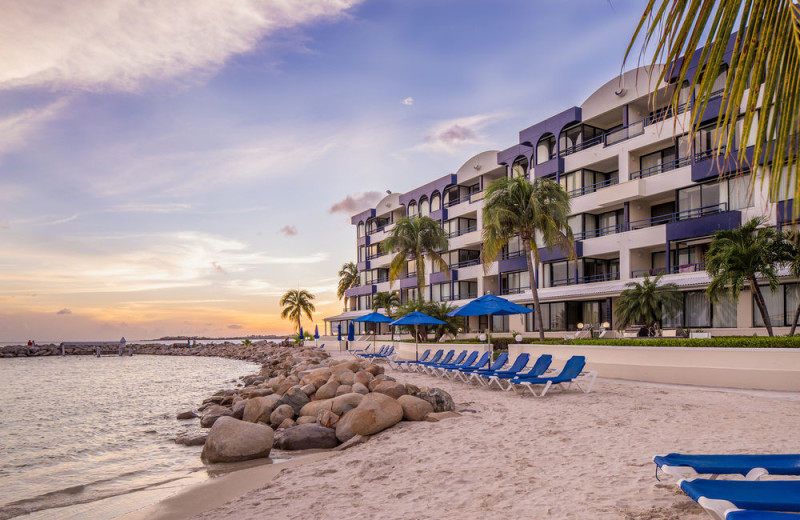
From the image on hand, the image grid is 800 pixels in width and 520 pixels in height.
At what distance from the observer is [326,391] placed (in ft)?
40.3

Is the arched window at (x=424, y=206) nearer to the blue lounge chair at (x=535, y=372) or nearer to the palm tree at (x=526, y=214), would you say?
the palm tree at (x=526, y=214)

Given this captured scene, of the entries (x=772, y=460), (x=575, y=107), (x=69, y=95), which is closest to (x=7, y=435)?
(x=69, y=95)

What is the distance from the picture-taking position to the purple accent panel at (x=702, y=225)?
2369 cm

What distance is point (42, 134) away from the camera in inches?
663

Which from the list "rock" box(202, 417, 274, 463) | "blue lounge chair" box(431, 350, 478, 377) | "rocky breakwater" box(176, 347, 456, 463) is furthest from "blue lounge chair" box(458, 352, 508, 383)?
"rock" box(202, 417, 274, 463)

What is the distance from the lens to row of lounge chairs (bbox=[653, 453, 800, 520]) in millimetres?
3238

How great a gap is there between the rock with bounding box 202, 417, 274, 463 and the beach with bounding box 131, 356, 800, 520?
0.92 meters

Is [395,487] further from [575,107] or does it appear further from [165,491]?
[575,107]

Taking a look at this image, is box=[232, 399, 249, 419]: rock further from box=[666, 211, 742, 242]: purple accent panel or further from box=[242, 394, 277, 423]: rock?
box=[666, 211, 742, 242]: purple accent panel

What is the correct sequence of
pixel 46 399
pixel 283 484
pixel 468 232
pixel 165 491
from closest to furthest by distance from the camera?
pixel 283 484
pixel 165 491
pixel 46 399
pixel 468 232

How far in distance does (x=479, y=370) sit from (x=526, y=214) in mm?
11068

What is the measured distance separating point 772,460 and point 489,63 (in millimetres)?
10277

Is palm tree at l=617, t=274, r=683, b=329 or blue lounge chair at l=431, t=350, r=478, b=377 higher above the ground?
palm tree at l=617, t=274, r=683, b=329

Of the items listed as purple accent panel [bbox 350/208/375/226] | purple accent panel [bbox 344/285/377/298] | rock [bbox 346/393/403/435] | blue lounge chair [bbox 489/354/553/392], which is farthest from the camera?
purple accent panel [bbox 350/208/375/226]
